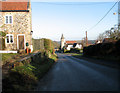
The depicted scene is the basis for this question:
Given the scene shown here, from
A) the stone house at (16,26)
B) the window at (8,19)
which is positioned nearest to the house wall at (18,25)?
the stone house at (16,26)

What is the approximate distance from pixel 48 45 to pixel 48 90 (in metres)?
26.2

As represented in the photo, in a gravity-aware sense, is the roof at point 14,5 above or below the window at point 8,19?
above

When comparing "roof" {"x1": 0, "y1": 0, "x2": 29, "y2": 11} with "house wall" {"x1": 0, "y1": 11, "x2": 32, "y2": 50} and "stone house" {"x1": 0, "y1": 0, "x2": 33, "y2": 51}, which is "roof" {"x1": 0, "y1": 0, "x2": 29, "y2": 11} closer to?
"stone house" {"x1": 0, "y1": 0, "x2": 33, "y2": 51}

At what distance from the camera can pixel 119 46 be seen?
10594mm

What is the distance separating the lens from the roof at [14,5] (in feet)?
73.9

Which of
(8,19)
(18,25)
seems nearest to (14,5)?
(8,19)

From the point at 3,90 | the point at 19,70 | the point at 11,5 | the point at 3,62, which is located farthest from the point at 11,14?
the point at 3,90

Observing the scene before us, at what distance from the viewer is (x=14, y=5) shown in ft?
77.3

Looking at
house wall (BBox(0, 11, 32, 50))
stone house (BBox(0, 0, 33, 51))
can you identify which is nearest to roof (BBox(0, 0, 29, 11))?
stone house (BBox(0, 0, 33, 51))

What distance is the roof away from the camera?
22516 millimetres

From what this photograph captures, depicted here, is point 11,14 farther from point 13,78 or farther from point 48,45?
point 13,78

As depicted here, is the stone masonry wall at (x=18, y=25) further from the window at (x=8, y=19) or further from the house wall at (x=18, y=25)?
the window at (x=8, y=19)

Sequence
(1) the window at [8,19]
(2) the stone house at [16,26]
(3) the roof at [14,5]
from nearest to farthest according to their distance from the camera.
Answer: (2) the stone house at [16,26], (1) the window at [8,19], (3) the roof at [14,5]

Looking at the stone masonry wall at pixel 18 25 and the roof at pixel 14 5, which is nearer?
the stone masonry wall at pixel 18 25
